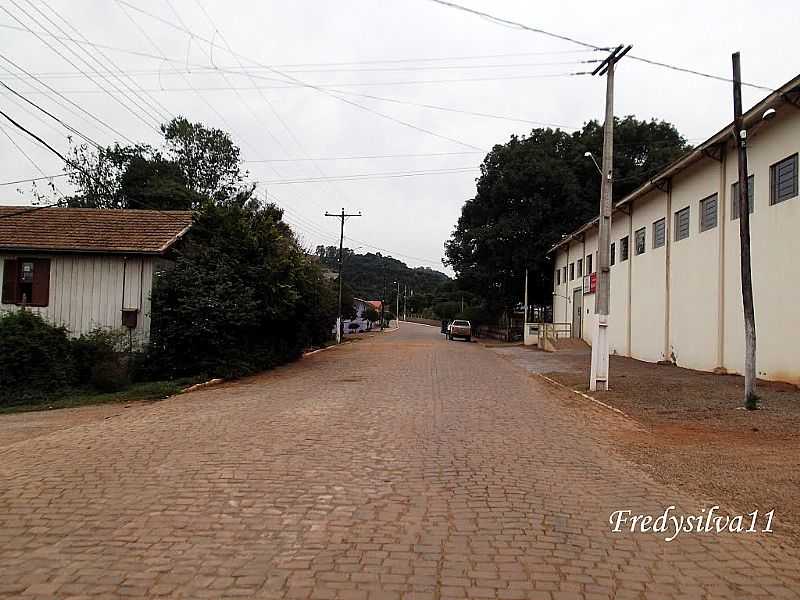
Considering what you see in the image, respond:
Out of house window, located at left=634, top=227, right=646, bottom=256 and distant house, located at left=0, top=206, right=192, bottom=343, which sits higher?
house window, located at left=634, top=227, right=646, bottom=256

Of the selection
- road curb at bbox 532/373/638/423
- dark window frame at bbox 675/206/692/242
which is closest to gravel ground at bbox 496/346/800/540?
road curb at bbox 532/373/638/423

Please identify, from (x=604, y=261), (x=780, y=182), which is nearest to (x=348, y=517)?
(x=604, y=261)

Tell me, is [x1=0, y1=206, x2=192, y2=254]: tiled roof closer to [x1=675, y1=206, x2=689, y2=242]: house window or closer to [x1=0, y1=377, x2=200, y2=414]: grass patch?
[x1=0, y1=377, x2=200, y2=414]: grass patch

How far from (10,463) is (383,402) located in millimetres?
6752

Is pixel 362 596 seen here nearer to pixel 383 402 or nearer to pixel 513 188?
pixel 383 402

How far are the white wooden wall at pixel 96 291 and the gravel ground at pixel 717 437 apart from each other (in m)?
12.6

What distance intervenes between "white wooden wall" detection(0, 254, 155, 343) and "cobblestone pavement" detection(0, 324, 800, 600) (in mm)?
9597

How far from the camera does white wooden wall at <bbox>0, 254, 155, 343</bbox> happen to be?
19.8m

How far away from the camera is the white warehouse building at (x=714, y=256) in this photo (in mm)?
16000

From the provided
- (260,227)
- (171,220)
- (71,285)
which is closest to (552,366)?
(260,227)

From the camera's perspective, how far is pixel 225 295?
18609 mm

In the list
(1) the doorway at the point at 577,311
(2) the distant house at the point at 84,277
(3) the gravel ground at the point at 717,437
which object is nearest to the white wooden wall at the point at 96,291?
(2) the distant house at the point at 84,277

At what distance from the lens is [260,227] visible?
2055cm

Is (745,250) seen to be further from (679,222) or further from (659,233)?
(659,233)
